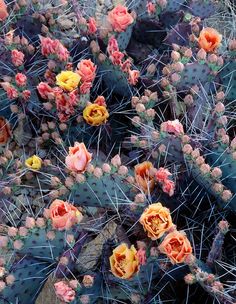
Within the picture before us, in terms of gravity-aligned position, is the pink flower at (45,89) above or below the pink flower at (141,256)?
above

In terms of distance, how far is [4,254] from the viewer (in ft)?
6.55

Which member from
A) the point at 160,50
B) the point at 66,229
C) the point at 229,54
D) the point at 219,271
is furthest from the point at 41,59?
the point at 219,271

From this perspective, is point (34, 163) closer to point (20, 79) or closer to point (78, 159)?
→ point (20, 79)

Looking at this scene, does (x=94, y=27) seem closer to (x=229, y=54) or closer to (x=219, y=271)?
(x=229, y=54)

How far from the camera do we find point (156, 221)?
1819 mm

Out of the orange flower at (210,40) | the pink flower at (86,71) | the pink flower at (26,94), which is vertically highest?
the orange flower at (210,40)

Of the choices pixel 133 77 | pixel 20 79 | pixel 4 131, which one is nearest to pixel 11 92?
pixel 20 79

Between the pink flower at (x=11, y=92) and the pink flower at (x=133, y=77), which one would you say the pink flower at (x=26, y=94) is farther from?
the pink flower at (x=133, y=77)

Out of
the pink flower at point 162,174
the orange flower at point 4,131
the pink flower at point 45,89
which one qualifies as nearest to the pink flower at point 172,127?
the pink flower at point 162,174

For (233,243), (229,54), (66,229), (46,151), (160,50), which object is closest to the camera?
(66,229)

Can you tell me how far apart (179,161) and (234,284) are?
1.45ft

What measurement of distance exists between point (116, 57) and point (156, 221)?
0.71m

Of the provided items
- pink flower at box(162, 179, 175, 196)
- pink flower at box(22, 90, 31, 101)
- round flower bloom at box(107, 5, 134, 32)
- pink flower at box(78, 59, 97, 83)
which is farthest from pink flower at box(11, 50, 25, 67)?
pink flower at box(162, 179, 175, 196)

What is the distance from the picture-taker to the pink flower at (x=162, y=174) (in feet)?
6.31
